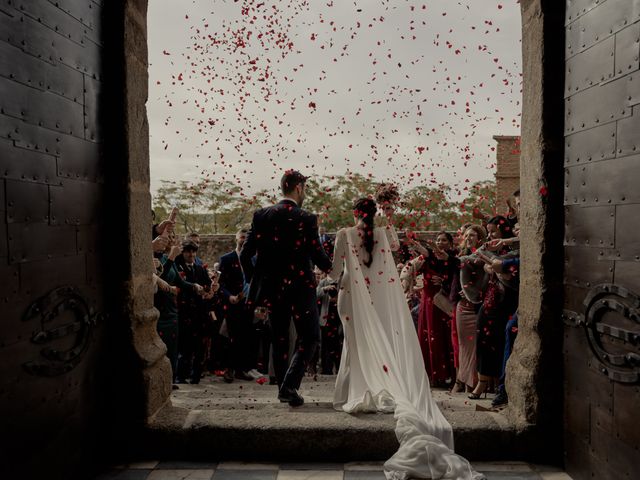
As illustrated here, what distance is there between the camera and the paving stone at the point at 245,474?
3316mm

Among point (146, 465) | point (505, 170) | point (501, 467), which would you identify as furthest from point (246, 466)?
point (505, 170)

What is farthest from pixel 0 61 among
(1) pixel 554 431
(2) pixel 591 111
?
(1) pixel 554 431

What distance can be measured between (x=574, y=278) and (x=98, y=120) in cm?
306

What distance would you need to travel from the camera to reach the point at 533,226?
3529mm

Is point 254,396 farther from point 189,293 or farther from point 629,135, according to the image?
point 629,135

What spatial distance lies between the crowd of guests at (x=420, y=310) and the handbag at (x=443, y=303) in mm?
10

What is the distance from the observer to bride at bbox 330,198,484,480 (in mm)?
3606

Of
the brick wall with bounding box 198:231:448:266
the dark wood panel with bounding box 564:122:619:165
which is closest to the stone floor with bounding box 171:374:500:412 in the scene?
the dark wood panel with bounding box 564:122:619:165

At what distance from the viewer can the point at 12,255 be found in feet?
8.43

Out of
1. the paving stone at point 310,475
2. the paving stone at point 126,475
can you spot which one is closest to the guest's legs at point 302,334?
the paving stone at point 310,475

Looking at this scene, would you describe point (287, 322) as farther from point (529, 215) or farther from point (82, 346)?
point (529, 215)

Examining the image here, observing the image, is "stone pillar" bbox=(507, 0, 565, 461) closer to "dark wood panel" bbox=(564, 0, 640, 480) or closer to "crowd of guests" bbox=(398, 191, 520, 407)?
"dark wood panel" bbox=(564, 0, 640, 480)

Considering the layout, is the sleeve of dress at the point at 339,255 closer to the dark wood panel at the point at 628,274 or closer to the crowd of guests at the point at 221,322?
the crowd of guests at the point at 221,322

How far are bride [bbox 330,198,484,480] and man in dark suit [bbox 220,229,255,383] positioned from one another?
2.08 metres
